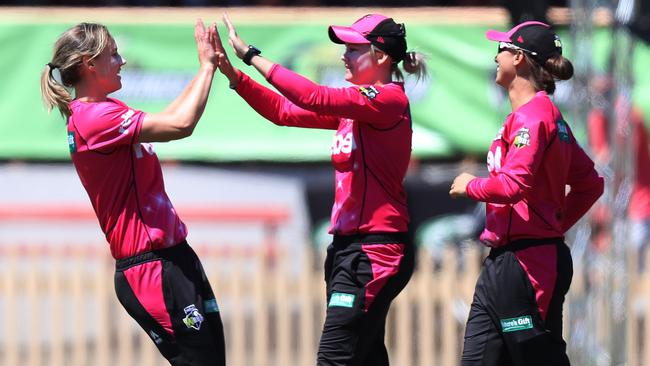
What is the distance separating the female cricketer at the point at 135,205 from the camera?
16.4 ft

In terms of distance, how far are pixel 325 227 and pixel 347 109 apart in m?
5.86

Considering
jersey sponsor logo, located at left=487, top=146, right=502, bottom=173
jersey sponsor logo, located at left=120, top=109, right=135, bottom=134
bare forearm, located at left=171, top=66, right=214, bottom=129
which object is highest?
bare forearm, located at left=171, top=66, right=214, bottom=129

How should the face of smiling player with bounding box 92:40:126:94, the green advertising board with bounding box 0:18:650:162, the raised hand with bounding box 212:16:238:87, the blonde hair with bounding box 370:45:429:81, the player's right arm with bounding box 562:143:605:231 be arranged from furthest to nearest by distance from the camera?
the green advertising board with bounding box 0:18:650:162, the blonde hair with bounding box 370:45:429:81, the player's right arm with bounding box 562:143:605:231, the raised hand with bounding box 212:16:238:87, the face of smiling player with bounding box 92:40:126:94

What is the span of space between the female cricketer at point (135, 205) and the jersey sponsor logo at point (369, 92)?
65 centimetres

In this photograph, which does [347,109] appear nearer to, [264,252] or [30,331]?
[264,252]

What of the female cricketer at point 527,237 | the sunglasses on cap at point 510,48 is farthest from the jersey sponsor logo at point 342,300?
the sunglasses on cap at point 510,48

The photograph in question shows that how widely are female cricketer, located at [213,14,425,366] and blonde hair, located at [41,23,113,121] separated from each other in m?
0.55

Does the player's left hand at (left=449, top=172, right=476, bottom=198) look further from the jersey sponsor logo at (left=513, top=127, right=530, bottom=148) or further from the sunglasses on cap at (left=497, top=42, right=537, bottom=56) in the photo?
the sunglasses on cap at (left=497, top=42, right=537, bottom=56)

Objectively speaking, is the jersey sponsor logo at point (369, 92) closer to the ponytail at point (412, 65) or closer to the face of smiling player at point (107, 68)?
the ponytail at point (412, 65)

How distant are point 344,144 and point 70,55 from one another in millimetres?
1241

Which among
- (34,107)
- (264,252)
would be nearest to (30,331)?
(264,252)

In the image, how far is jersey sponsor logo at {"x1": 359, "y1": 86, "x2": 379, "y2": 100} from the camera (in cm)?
521

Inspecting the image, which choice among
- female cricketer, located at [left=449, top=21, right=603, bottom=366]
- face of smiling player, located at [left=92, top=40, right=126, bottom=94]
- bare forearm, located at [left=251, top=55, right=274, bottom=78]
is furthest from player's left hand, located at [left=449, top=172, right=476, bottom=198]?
face of smiling player, located at [left=92, top=40, right=126, bottom=94]

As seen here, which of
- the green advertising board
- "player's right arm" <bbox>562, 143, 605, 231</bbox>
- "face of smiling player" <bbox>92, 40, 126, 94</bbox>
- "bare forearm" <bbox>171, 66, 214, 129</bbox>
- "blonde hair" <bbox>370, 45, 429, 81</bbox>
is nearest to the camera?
"bare forearm" <bbox>171, 66, 214, 129</bbox>
